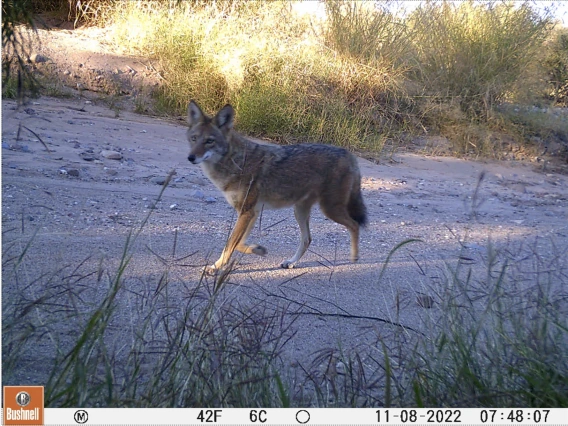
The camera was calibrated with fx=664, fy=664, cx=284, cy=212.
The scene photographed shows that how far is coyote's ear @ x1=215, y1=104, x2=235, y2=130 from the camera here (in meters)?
6.43

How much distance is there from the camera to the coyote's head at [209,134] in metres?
6.32

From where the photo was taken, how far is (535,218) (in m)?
9.27

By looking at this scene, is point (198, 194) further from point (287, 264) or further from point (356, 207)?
point (287, 264)

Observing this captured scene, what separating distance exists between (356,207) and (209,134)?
1620mm

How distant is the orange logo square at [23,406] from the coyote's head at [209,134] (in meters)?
3.82

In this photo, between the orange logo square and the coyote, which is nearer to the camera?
the orange logo square

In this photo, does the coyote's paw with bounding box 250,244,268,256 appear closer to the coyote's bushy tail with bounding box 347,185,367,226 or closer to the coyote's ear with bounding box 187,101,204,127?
the coyote's bushy tail with bounding box 347,185,367,226

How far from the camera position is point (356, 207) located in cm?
663

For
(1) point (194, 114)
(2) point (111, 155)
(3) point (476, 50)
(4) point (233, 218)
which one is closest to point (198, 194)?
(4) point (233, 218)

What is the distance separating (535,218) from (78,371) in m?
7.82

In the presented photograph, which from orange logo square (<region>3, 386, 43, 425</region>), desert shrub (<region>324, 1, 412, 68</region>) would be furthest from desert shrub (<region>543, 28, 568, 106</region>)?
orange logo square (<region>3, 386, 43, 425</region>)

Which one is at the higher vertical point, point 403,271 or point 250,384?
point 250,384

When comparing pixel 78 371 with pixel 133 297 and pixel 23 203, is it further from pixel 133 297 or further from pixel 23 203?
pixel 23 203

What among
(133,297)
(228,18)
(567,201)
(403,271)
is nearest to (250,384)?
(133,297)
